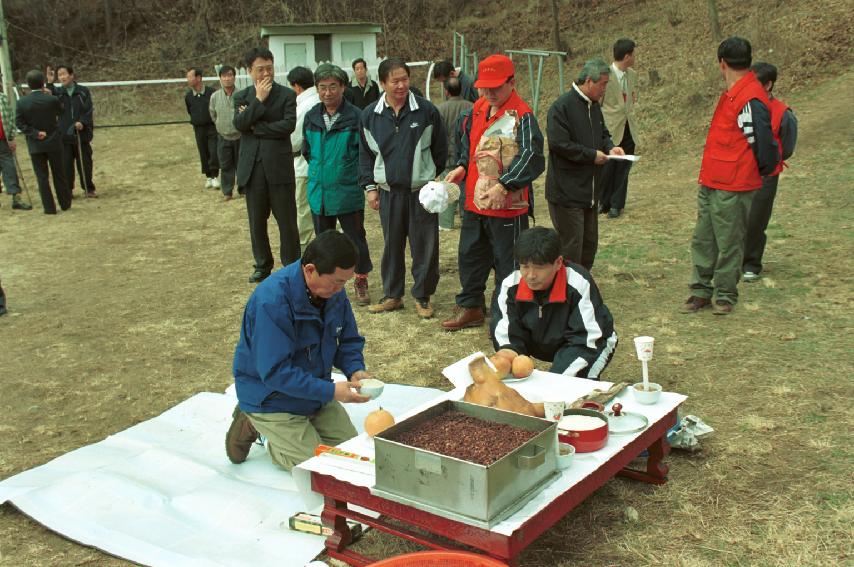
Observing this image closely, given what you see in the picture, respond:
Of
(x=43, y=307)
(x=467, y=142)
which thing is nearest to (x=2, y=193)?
(x=43, y=307)

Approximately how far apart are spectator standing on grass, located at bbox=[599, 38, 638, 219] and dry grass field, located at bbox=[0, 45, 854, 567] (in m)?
0.24

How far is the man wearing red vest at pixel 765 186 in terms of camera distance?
5.25 m

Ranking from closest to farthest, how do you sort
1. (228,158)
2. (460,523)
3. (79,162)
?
(460,523) < (228,158) < (79,162)

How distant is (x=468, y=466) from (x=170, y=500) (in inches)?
60.3

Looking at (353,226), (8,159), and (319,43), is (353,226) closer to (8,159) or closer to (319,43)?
(8,159)

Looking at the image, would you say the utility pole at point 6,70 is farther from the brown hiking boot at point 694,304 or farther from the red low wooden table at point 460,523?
the red low wooden table at point 460,523

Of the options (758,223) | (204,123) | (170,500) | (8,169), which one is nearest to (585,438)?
(170,500)

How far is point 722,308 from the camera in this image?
5.23m

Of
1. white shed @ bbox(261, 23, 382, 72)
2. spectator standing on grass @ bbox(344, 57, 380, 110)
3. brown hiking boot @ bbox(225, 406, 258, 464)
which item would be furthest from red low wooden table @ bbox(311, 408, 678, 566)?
white shed @ bbox(261, 23, 382, 72)

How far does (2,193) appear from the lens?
1109 centimetres

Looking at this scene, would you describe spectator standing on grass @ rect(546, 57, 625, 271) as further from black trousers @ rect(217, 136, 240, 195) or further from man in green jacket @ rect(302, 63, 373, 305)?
black trousers @ rect(217, 136, 240, 195)

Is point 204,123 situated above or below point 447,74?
below

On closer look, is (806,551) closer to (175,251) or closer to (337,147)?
(337,147)

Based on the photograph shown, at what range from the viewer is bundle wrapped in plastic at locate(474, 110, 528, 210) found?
16.1 feet
